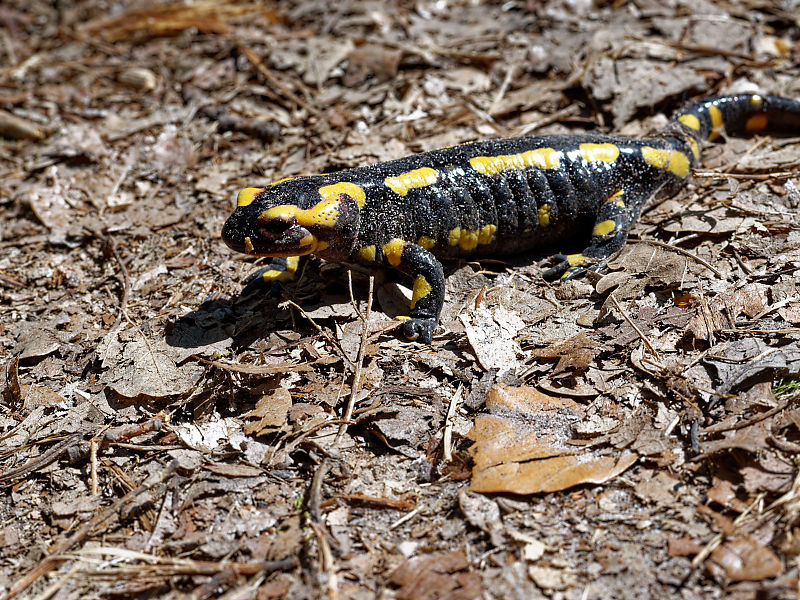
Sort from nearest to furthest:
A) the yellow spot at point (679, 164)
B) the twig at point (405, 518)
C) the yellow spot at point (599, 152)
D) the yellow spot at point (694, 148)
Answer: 1. the twig at point (405, 518)
2. the yellow spot at point (599, 152)
3. the yellow spot at point (679, 164)
4. the yellow spot at point (694, 148)

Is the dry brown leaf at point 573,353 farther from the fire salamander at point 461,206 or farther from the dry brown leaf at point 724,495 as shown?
the dry brown leaf at point 724,495

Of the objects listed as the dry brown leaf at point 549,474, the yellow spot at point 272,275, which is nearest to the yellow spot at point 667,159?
the dry brown leaf at point 549,474

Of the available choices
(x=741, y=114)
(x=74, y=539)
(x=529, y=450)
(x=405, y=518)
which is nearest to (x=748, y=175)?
(x=741, y=114)

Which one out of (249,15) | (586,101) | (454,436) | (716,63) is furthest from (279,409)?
(249,15)

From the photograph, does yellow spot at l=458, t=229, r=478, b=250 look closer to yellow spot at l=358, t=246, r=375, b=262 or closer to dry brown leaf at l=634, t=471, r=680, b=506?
yellow spot at l=358, t=246, r=375, b=262

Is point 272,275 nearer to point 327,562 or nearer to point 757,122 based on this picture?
point 327,562

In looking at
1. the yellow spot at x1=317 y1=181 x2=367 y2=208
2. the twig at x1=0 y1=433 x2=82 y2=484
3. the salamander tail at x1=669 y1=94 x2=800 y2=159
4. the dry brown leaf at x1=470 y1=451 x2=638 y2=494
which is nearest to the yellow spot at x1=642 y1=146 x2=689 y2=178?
the salamander tail at x1=669 y1=94 x2=800 y2=159
